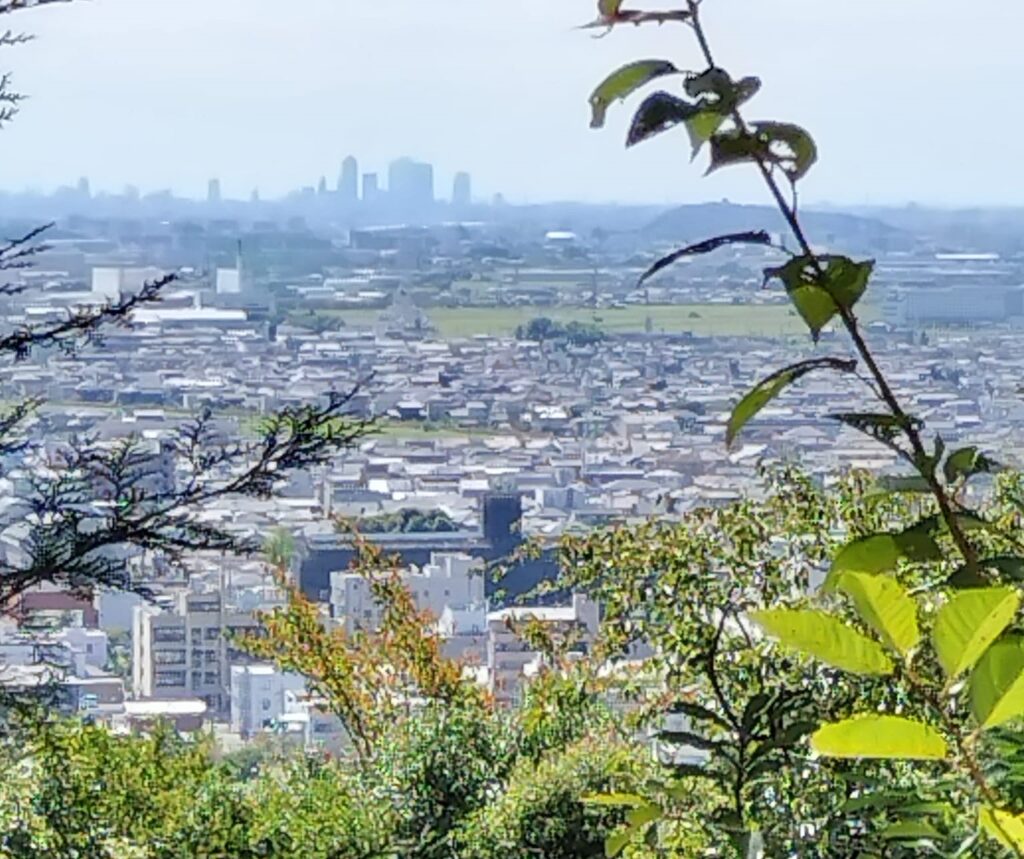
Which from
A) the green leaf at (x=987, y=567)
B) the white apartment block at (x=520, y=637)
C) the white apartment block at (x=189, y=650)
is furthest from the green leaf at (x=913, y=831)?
the white apartment block at (x=189, y=650)

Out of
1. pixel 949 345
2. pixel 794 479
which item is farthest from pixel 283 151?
pixel 949 345

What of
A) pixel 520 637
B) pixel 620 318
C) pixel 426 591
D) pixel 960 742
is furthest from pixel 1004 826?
pixel 426 591

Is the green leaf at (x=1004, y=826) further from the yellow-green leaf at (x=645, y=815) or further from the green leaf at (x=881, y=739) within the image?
the yellow-green leaf at (x=645, y=815)

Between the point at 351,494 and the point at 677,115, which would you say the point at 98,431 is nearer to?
the point at 351,494

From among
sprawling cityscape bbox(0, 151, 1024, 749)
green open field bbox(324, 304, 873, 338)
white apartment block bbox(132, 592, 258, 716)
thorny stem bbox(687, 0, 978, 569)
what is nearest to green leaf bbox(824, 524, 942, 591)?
thorny stem bbox(687, 0, 978, 569)

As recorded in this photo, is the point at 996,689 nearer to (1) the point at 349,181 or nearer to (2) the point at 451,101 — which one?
(2) the point at 451,101

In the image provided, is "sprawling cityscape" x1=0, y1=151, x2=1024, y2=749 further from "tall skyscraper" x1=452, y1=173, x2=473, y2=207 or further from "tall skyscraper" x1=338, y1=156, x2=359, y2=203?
"tall skyscraper" x1=338, y1=156, x2=359, y2=203
